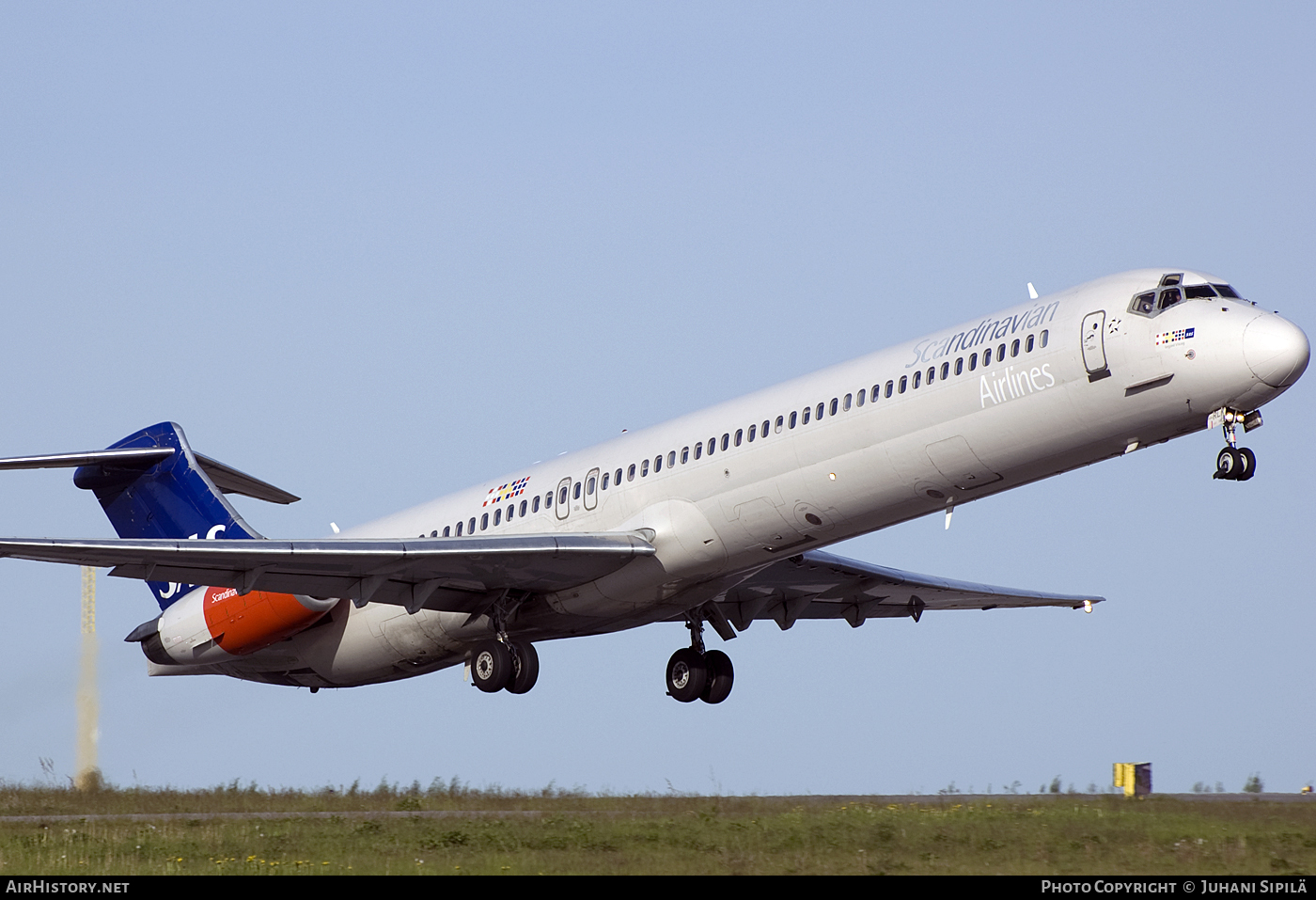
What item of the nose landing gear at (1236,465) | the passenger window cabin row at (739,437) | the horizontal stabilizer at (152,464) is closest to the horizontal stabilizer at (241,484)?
the horizontal stabilizer at (152,464)

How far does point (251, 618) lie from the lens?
29.6 metres

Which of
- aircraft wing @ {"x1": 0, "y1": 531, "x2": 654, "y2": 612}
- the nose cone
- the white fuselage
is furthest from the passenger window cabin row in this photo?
the nose cone

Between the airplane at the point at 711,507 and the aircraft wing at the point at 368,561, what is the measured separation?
0.05 meters

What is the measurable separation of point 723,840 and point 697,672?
30.1 feet

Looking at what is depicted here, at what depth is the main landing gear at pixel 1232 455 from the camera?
827 inches

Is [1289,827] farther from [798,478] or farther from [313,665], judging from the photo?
[313,665]

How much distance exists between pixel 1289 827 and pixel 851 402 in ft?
25.9

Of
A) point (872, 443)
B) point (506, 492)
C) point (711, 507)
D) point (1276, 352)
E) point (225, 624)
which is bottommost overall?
point (225, 624)

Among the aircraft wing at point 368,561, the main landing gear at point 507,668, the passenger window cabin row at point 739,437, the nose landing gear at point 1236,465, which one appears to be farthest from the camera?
the main landing gear at point 507,668

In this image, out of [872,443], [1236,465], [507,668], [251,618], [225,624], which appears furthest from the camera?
[225,624]

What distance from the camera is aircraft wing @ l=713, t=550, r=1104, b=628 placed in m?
29.3

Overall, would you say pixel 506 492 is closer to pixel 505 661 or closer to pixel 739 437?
pixel 505 661

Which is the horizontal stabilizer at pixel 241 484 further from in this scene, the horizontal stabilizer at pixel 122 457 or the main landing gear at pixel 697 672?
the main landing gear at pixel 697 672

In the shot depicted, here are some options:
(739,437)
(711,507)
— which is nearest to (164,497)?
(711,507)
